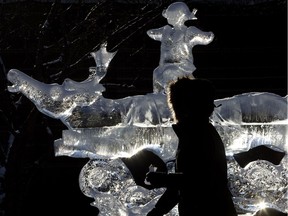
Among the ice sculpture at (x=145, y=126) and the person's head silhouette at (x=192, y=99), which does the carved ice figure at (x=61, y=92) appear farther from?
the person's head silhouette at (x=192, y=99)

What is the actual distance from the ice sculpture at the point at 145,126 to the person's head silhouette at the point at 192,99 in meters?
1.28

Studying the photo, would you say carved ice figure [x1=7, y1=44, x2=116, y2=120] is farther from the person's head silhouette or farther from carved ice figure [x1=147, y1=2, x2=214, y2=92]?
Result: the person's head silhouette

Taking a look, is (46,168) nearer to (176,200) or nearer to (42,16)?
(42,16)

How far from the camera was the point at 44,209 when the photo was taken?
47.0ft

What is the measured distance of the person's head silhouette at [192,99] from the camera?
343 centimetres

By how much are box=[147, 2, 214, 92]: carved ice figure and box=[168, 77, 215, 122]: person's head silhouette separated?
1336mm

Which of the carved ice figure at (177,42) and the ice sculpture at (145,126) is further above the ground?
the carved ice figure at (177,42)

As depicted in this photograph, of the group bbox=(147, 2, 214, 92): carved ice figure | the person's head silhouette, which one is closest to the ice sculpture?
bbox=(147, 2, 214, 92): carved ice figure

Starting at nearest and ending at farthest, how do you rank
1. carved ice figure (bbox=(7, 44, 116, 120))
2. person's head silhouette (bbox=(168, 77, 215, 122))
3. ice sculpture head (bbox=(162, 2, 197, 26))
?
person's head silhouette (bbox=(168, 77, 215, 122)), carved ice figure (bbox=(7, 44, 116, 120)), ice sculpture head (bbox=(162, 2, 197, 26))

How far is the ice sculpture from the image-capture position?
15.8 ft

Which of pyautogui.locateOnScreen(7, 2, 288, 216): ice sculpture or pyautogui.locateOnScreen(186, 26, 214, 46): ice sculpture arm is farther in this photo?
pyautogui.locateOnScreen(186, 26, 214, 46): ice sculpture arm

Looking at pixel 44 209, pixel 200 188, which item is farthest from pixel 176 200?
pixel 44 209

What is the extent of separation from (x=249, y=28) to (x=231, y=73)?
1065 mm

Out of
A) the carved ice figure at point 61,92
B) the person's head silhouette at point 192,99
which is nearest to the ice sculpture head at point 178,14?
the carved ice figure at point 61,92
